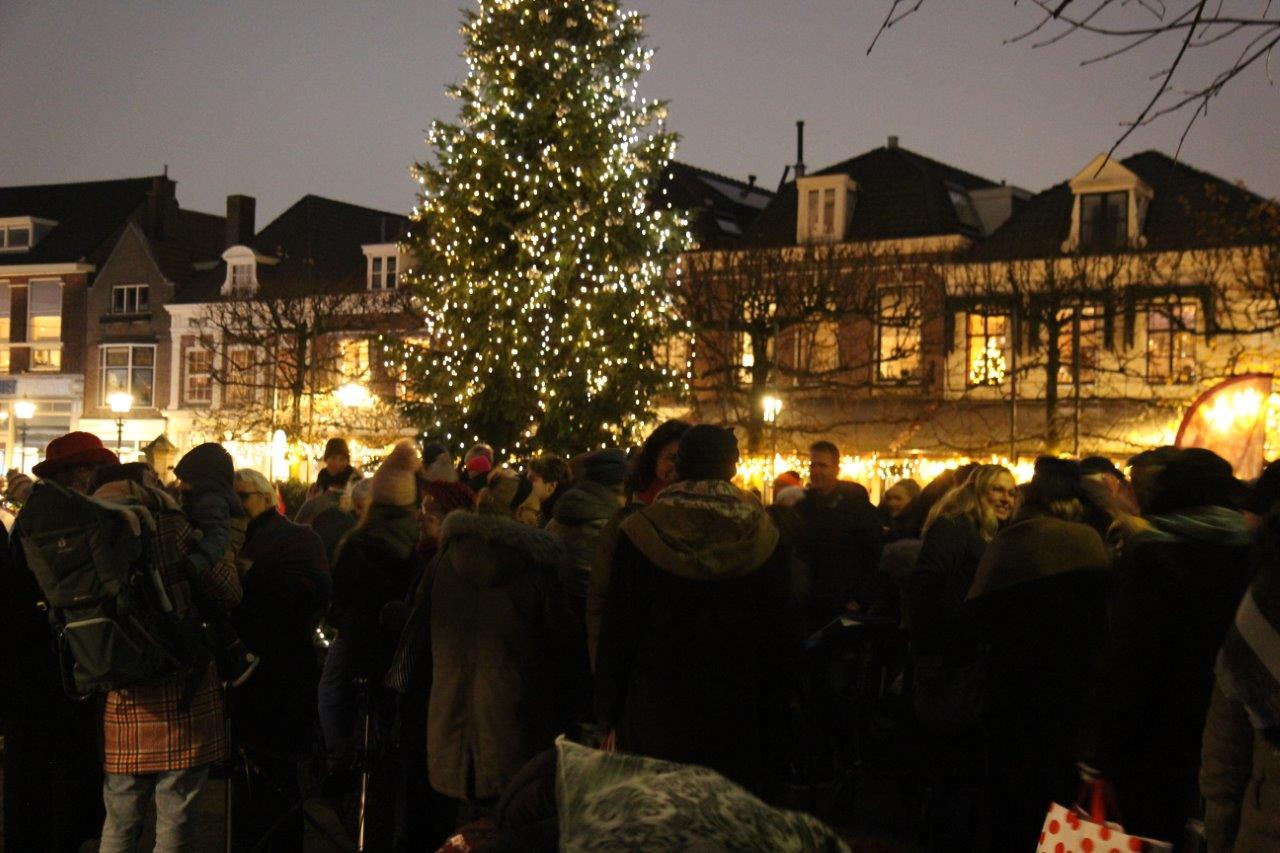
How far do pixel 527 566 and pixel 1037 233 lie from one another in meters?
28.5

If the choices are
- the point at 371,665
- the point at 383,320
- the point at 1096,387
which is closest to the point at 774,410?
the point at 1096,387

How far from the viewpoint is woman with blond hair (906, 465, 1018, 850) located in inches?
241

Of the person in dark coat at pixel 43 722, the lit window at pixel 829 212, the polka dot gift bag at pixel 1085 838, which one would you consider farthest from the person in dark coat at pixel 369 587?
the lit window at pixel 829 212

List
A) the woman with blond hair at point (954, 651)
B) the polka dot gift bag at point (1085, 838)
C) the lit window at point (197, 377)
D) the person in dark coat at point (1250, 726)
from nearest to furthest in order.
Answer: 1. the person in dark coat at point (1250, 726)
2. the polka dot gift bag at point (1085, 838)
3. the woman with blond hair at point (954, 651)
4. the lit window at point (197, 377)

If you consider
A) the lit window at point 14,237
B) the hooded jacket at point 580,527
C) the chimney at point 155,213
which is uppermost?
the chimney at point 155,213

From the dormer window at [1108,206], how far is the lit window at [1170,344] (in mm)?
2680

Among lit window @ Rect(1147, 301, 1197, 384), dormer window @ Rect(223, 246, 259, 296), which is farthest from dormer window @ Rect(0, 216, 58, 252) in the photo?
lit window @ Rect(1147, 301, 1197, 384)

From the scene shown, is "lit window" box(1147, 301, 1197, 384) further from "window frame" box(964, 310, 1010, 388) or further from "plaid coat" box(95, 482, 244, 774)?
"plaid coat" box(95, 482, 244, 774)

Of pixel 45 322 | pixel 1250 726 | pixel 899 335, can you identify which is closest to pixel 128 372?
pixel 45 322

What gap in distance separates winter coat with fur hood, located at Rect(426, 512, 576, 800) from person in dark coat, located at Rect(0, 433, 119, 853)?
1369 mm

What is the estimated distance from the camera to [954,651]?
20.2 feet

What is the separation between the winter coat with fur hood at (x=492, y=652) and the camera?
18.2 feet

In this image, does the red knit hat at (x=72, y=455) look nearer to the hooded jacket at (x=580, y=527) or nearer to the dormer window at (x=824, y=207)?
the hooded jacket at (x=580, y=527)

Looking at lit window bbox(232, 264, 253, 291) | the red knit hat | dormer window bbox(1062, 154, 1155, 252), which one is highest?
dormer window bbox(1062, 154, 1155, 252)
